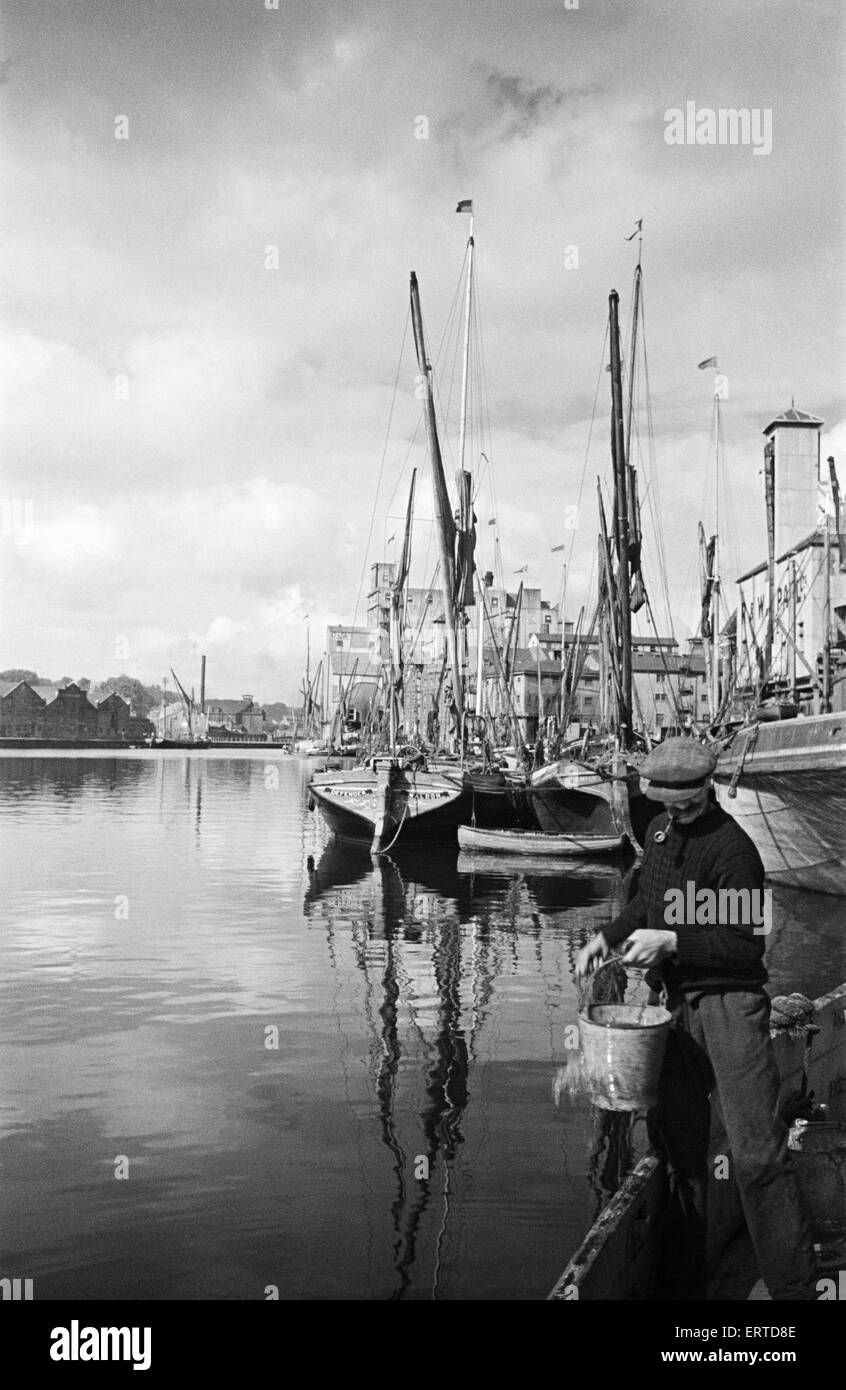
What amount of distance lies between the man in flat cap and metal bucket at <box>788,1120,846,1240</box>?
4.48 ft

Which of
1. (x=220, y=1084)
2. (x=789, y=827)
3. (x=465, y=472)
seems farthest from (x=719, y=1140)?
(x=465, y=472)

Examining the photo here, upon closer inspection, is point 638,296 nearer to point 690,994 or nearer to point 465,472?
point 465,472

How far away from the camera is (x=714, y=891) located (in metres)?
4.86

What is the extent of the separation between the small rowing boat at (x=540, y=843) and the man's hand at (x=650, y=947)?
975 inches

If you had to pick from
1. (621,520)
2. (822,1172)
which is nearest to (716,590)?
(621,520)

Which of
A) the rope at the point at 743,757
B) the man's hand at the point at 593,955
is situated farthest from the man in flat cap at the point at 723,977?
the rope at the point at 743,757

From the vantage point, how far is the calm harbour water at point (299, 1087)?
22.3 feet

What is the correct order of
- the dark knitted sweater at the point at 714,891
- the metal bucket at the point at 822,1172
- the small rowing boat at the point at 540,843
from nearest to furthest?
the dark knitted sweater at the point at 714,891 < the metal bucket at the point at 822,1172 < the small rowing boat at the point at 540,843

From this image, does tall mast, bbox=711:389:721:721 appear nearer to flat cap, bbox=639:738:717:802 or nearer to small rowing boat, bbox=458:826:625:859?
small rowing boat, bbox=458:826:625:859

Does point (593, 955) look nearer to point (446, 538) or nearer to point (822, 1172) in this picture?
point (822, 1172)

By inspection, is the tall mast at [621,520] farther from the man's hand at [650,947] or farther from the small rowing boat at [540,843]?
the man's hand at [650,947]

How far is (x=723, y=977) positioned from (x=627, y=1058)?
704 millimetres

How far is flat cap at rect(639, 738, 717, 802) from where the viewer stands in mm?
4918
